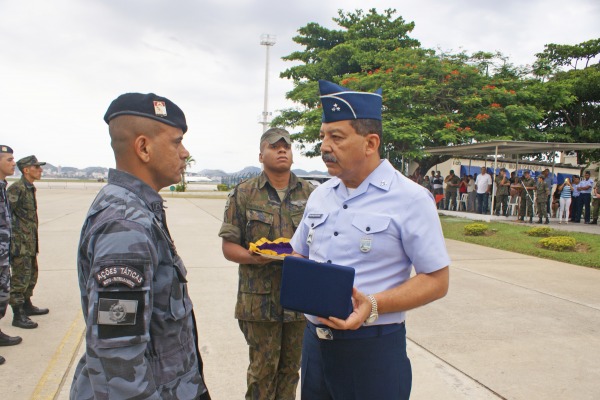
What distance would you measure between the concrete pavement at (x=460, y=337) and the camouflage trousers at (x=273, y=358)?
1.89 feet

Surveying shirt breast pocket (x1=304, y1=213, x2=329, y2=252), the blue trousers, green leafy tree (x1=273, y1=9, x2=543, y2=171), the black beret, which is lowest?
the blue trousers

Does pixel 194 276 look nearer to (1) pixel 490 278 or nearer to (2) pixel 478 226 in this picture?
(1) pixel 490 278

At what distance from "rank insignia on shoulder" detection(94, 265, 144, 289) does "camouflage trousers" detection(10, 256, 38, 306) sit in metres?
3.84

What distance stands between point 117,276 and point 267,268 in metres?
1.49

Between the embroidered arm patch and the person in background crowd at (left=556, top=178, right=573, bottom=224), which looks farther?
the person in background crowd at (left=556, top=178, right=573, bottom=224)

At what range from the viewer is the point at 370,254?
1.66 m

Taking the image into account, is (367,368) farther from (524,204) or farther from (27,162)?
(524,204)

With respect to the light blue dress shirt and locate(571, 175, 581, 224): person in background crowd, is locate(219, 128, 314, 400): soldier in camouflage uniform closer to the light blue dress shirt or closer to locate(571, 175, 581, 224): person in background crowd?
the light blue dress shirt

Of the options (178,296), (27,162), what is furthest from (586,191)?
(178,296)

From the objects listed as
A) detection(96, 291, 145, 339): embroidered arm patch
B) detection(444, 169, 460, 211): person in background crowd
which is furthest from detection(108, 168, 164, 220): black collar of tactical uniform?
detection(444, 169, 460, 211): person in background crowd

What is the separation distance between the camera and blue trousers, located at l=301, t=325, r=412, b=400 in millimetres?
1649

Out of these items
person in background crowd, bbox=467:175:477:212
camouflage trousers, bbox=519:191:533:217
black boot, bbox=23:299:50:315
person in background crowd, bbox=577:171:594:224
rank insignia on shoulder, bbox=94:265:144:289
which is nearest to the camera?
rank insignia on shoulder, bbox=94:265:144:289

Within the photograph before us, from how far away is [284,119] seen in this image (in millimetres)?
19547

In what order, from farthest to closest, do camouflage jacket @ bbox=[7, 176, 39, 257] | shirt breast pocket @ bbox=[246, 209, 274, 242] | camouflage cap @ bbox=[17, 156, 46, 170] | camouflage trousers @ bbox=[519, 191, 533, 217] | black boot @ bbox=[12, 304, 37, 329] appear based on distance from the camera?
camouflage trousers @ bbox=[519, 191, 533, 217] < camouflage cap @ bbox=[17, 156, 46, 170] < camouflage jacket @ bbox=[7, 176, 39, 257] < black boot @ bbox=[12, 304, 37, 329] < shirt breast pocket @ bbox=[246, 209, 274, 242]
